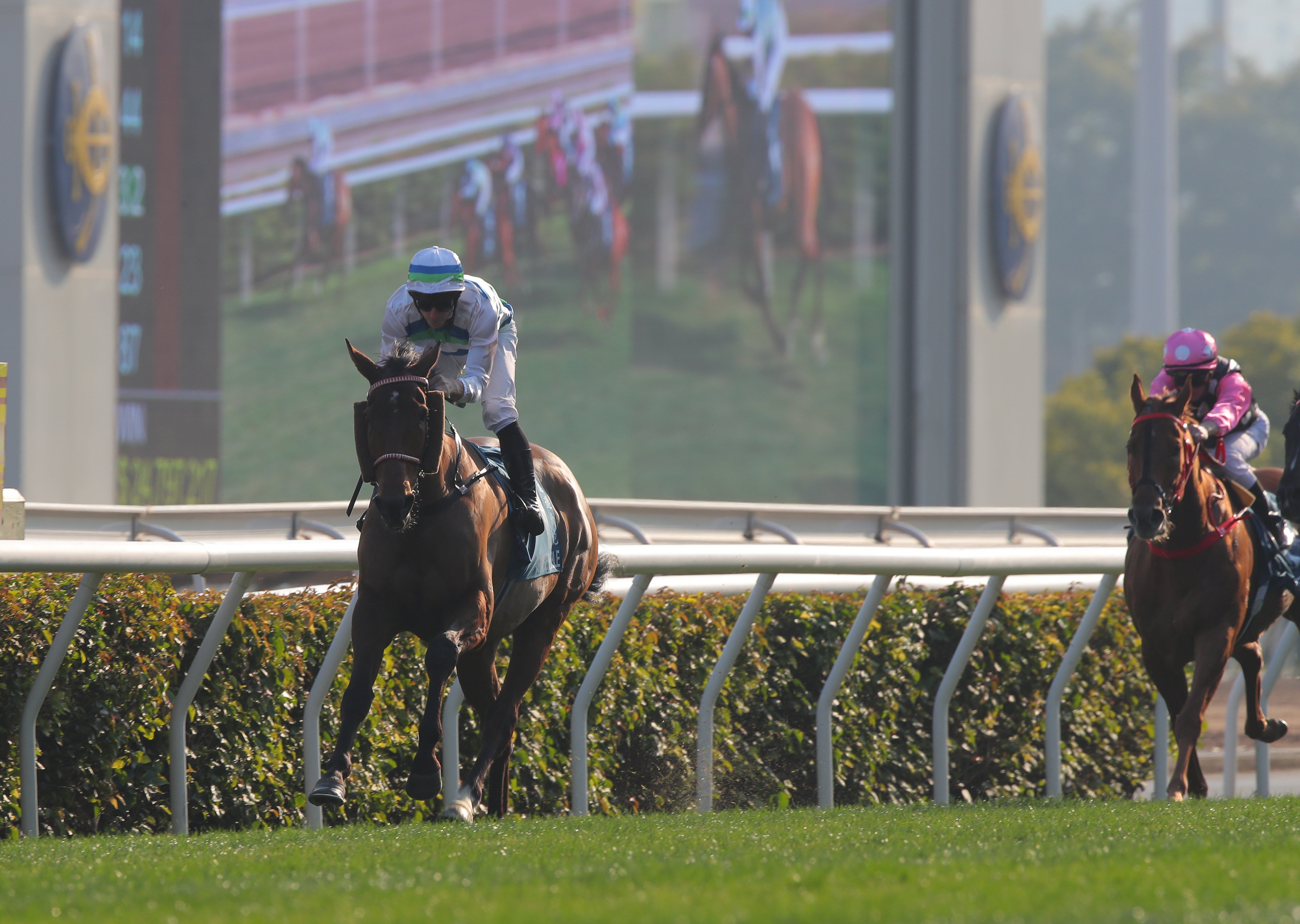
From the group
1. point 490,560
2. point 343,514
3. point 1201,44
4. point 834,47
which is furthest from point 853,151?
point 1201,44

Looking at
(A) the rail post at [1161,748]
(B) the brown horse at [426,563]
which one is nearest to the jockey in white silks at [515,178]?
(A) the rail post at [1161,748]

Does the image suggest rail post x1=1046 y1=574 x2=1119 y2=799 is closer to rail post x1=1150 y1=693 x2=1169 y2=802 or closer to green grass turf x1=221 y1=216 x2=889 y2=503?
rail post x1=1150 y1=693 x2=1169 y2=802

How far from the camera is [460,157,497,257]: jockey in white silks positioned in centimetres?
2644

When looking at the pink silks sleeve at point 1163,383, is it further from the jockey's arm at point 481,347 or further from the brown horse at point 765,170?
the brown horse at point 765,170

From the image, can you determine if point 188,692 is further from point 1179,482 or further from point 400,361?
point 1179,482

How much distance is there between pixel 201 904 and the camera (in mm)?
3906

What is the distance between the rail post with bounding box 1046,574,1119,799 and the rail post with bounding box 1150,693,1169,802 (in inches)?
28.9

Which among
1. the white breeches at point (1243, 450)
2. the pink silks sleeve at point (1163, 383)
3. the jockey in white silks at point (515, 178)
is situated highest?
the jockey in white silks at point (515, 178)

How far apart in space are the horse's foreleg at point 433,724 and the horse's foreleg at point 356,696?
141 mm

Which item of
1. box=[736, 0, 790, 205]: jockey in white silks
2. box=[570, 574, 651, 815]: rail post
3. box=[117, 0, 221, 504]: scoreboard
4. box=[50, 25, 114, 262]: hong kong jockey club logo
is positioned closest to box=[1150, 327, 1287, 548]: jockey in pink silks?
box=[570, 574, 651, 815]: rail post

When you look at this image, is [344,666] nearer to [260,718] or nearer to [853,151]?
[260,718]

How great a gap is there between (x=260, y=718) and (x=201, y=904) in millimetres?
2225

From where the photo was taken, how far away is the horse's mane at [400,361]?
5738 mm

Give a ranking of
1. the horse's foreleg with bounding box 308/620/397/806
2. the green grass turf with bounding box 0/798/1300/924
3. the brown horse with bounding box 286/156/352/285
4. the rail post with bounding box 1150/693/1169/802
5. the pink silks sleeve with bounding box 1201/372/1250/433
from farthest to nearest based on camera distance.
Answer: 1. the brown horse with bounding box 286/156/352/285
2. the rail post with bounding box 1150/693/1169/802
3. the pink silks sleeve with bounding box 1201/372/1250/433
4. the horse's foreleg with bounding box 308/620/397/806
5. the green grass turf with bounding box 0/798/1300/924
